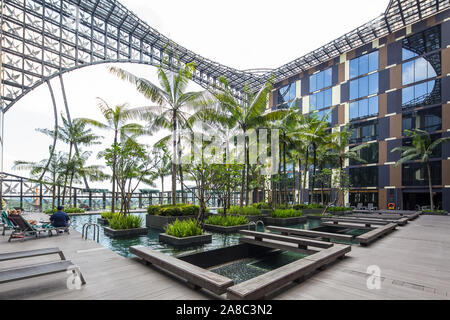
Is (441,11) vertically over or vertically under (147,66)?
over

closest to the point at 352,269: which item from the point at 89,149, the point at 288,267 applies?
the point at 288,267

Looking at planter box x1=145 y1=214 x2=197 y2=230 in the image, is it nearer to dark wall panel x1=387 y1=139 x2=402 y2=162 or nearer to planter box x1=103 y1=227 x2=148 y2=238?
planter box x1=103 y1=227 x2=148 y2=238

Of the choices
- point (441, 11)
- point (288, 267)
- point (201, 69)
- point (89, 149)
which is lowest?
point (288, 267)

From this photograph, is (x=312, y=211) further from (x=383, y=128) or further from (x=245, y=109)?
→ (x=383, y=128)

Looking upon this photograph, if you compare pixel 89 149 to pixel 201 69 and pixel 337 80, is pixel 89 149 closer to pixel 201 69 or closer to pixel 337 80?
pixel 201 69

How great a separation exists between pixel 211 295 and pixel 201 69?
3319 cm

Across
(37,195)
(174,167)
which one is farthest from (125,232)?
(37,195)

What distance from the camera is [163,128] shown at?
49.6ft

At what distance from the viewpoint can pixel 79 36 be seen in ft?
69.3

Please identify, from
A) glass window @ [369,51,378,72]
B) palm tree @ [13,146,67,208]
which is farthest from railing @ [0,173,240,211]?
glass window @ [369,51,378,72]

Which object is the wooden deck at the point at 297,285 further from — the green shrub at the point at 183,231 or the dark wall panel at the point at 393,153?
the dark wall panel at the point at 393,153

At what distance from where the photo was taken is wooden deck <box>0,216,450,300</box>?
132 inches

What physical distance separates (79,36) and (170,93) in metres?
14.6

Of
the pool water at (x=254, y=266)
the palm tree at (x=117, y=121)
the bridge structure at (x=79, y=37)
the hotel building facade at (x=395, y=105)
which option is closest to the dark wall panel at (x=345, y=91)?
the hotel building facade at (x=395, y=105)
